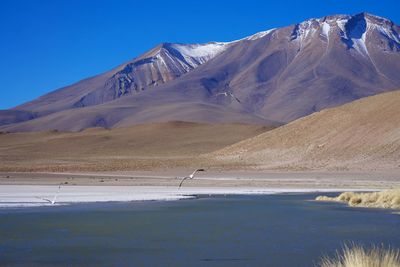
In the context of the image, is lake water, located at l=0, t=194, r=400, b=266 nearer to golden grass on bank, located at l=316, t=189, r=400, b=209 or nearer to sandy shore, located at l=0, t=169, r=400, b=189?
golden grass on bank, located at l=316, t=189, r=400, b=209

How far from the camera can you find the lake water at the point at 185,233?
52.7 ft

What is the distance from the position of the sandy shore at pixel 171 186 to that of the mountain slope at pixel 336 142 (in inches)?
310

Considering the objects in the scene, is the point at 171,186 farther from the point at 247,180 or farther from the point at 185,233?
the point at 185,233

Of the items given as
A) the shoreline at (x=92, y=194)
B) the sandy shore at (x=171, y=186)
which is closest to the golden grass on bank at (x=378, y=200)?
the shoreline at (x=92, y=194)

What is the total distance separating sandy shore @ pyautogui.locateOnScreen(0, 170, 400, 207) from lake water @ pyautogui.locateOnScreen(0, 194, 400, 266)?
3516 millimetres

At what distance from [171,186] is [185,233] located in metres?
22.3

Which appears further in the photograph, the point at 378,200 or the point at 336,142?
the point at 336,142

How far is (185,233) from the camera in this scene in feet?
67.0

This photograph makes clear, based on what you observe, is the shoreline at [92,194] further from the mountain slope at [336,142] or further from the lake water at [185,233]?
the mountain slope at [336,142]

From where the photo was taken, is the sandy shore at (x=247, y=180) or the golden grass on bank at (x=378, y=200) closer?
the golden grass on bank at (x=378, y=200)

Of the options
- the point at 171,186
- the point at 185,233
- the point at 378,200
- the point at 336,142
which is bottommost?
the point at 185,233

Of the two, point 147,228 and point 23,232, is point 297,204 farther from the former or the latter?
point 23,232

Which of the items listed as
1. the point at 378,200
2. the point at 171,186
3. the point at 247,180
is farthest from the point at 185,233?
the point at 247,180

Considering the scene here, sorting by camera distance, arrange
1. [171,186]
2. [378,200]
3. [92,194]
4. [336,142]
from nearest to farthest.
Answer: [378,200]
[92,194]
[171,186]
[336,142]
